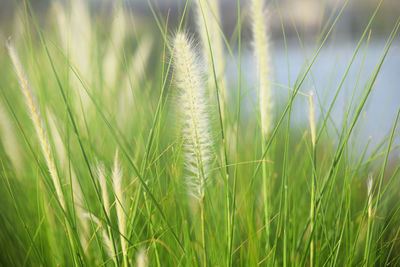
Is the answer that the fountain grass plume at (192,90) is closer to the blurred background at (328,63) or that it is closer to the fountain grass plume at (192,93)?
the fountain grass plume at (192,93)

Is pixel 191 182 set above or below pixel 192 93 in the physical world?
below

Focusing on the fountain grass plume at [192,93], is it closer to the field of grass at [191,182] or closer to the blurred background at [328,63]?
the field of grass at [191,182]

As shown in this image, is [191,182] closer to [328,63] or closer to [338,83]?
[338,83]

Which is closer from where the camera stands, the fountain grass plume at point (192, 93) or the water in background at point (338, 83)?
A: the fountain grass plume at point (192, 93)

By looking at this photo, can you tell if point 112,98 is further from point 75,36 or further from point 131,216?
point 131,216

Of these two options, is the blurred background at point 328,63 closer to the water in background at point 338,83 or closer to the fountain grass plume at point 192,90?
the water in background at point 338,83

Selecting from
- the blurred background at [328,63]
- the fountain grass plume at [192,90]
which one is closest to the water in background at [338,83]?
the blurred background at [328,63]

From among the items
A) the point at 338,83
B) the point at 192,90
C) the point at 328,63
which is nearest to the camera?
the point at 192,90

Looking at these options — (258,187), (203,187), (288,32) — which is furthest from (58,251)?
(288,32)

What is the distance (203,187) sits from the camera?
575 millimetres

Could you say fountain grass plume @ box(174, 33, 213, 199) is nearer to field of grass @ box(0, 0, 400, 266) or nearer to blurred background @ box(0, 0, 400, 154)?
field of grass @ box(0, 0, 400, 266)

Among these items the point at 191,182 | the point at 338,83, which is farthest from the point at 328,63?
the point at 191,182

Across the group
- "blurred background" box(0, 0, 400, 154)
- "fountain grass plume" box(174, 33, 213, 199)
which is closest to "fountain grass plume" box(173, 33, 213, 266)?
"fountain grass plume" box(174, 33, 213, 199)

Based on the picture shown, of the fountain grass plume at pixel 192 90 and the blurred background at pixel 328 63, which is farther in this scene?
the blurred background at pixel 328 63
